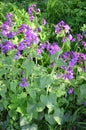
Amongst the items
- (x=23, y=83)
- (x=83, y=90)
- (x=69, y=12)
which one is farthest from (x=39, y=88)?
(x=69, y=12)

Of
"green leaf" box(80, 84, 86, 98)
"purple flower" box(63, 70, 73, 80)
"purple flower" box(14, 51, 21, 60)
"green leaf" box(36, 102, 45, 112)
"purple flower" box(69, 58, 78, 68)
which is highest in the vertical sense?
"purple flower" box(14, 51, 21, 60)

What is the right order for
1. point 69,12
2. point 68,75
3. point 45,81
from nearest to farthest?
point 45,81 < point 68,75 < point 69,12

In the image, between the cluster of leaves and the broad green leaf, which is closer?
the broad green leaf

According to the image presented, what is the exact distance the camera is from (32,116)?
2.72 meters

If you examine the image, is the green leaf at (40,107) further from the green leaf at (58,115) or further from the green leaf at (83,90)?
the green leaf at (83,90)

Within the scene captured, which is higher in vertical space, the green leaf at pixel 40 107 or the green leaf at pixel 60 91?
the green leaf at pixel 60 91

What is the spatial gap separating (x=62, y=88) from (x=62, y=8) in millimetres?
1730

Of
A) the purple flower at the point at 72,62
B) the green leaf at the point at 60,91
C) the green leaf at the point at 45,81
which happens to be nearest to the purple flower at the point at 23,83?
the green leaf at the point at 45,81

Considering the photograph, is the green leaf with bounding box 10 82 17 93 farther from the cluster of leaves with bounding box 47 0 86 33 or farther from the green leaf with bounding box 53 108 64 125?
the cluster of leaves with bounding box 47 0 86 33

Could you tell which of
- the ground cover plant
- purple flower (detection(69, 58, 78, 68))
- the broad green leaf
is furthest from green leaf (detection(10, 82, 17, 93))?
purple flower (detection(69, 58, 78, 68))

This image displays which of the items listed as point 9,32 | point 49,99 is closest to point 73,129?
point 49,99

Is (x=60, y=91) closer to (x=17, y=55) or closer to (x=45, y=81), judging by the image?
(x=45, y=81)

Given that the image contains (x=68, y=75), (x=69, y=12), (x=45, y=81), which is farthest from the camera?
(x=69, y=12)

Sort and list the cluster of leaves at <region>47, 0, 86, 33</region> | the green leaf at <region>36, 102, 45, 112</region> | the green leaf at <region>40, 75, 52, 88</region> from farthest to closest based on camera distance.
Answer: the cluster of leaves at <region>47, 0, 86, 33</region>, the green leaf at <region>36, 102, 45, 112</region>, the green leaf at <region>40, 75, 52, 88</region>
